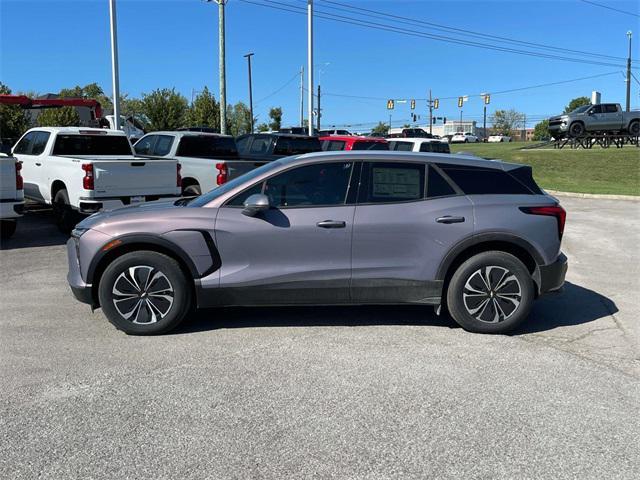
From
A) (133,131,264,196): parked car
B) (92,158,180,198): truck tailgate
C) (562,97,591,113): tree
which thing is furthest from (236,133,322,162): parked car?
(562,97,591,113): tree

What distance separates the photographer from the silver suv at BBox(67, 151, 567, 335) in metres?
5.06

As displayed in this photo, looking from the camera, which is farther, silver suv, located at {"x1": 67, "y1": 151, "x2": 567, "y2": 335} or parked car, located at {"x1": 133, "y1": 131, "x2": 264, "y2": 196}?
parked car, located at {"x1": 133, "y1": 131, "x2": 264, "y2": 196}

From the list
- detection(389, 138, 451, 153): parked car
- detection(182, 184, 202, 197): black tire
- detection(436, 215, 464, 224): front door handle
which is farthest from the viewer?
detection(389, 138, 451, 153): parked car

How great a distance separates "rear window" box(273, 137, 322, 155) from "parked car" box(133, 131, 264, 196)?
165cm

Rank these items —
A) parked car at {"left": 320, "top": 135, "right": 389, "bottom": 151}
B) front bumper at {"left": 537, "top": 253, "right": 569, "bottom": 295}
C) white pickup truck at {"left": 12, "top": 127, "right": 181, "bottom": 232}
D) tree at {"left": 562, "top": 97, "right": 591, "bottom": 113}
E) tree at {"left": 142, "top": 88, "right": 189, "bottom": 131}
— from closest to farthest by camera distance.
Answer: front bumper at {"left": 537, "top": 253, "right": 569, "bottom": 295} < white pickup truck at {"left": 12, "top": 127, "right": 181, "bottom": 232} < parked car at {"left": 320, "top": 135, "right": 389, "bottom": 151} < tree at {"left": 142, "top": 88, "right": 189, "bottom": 131} < tree at {"left": 562, "top": 97, "right": 591, "bottom": 113}

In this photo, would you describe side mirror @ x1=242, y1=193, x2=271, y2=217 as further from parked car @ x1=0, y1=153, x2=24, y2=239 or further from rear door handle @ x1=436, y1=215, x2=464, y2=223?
parked car @ x1=0, y1=153, x2=24, y2=239

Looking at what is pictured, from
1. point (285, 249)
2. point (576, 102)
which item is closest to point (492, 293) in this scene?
point (285, 249)

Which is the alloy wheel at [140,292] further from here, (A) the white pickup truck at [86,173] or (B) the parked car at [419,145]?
(B) the parked car at [419,145]

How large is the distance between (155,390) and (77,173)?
21.7ft

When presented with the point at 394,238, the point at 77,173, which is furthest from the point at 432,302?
the point at 77,173

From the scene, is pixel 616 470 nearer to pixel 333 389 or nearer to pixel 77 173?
pixel 333 389

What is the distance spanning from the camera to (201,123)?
42.1 m

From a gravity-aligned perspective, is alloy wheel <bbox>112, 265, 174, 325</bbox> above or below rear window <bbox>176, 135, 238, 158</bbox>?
below

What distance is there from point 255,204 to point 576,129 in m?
31.0
